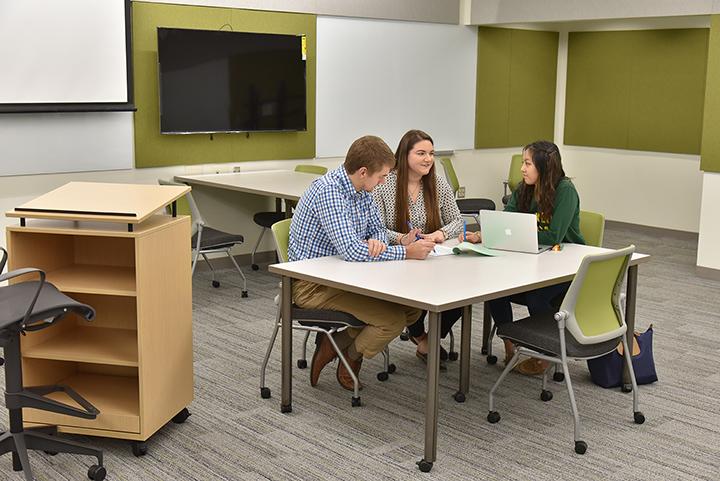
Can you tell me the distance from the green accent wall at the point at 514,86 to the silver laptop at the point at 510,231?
5005 millimetres

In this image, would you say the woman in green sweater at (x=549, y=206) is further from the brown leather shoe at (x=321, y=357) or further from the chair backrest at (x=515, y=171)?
the chair backrest at (x=515, y=171)

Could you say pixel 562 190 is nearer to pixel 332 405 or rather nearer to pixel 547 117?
pixel 332 405

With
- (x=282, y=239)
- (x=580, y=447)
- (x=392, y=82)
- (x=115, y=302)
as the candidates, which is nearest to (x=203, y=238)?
(x=282, y=239)

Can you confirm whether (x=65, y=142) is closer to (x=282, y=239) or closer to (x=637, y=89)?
(x=282, y=239)

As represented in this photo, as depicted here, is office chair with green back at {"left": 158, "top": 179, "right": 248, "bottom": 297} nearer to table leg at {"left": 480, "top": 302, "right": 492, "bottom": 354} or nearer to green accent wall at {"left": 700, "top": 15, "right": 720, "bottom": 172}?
table leg at {"left": 480, "top": 302, "right": 492, "bottom": 354}

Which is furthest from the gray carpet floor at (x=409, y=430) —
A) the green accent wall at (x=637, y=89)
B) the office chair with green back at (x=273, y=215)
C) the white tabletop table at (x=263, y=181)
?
the green accent wall at (x=637, y=89)

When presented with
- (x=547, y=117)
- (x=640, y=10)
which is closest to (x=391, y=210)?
(x=640, y=10)

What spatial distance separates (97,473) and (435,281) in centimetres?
160

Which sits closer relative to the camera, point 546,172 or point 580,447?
point 580,447

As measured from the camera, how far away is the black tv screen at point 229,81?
22.7ft

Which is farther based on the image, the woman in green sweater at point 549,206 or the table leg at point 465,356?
the woman in green sweater at point 549,206

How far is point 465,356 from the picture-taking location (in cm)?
444

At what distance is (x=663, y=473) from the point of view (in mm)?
3705

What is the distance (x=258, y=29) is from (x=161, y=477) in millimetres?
4749
